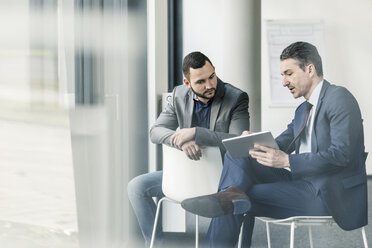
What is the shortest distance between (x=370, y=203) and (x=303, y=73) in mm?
2088

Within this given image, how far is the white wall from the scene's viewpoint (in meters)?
4.55

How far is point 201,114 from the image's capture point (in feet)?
6.95

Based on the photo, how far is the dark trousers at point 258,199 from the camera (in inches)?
69.4

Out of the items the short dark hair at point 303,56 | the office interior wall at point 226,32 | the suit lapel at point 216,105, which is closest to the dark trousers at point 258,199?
the suit lapel at point 216,105

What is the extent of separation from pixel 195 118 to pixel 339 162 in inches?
24.4

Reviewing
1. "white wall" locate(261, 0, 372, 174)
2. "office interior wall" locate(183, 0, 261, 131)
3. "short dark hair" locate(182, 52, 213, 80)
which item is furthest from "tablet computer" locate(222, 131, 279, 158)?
"white wall" locate(261, 0, 372, 174)

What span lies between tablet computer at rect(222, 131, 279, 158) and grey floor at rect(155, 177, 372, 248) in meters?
0.84

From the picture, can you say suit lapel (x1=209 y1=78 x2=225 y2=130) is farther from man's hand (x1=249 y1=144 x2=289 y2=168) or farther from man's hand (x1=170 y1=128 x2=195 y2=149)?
man's hand (x1=249 y1=144 x2=289 y2=168)

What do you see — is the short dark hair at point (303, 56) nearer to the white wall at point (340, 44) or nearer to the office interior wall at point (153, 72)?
the office interior wall at point (153, 72)

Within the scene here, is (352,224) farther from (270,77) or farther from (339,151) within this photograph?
(270,77)

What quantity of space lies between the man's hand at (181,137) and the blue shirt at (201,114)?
0.48 ft

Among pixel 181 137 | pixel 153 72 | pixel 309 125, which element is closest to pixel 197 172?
pixel 181 137

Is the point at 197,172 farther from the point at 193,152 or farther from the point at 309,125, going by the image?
the point at 309,125

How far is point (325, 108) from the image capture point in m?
1.76
